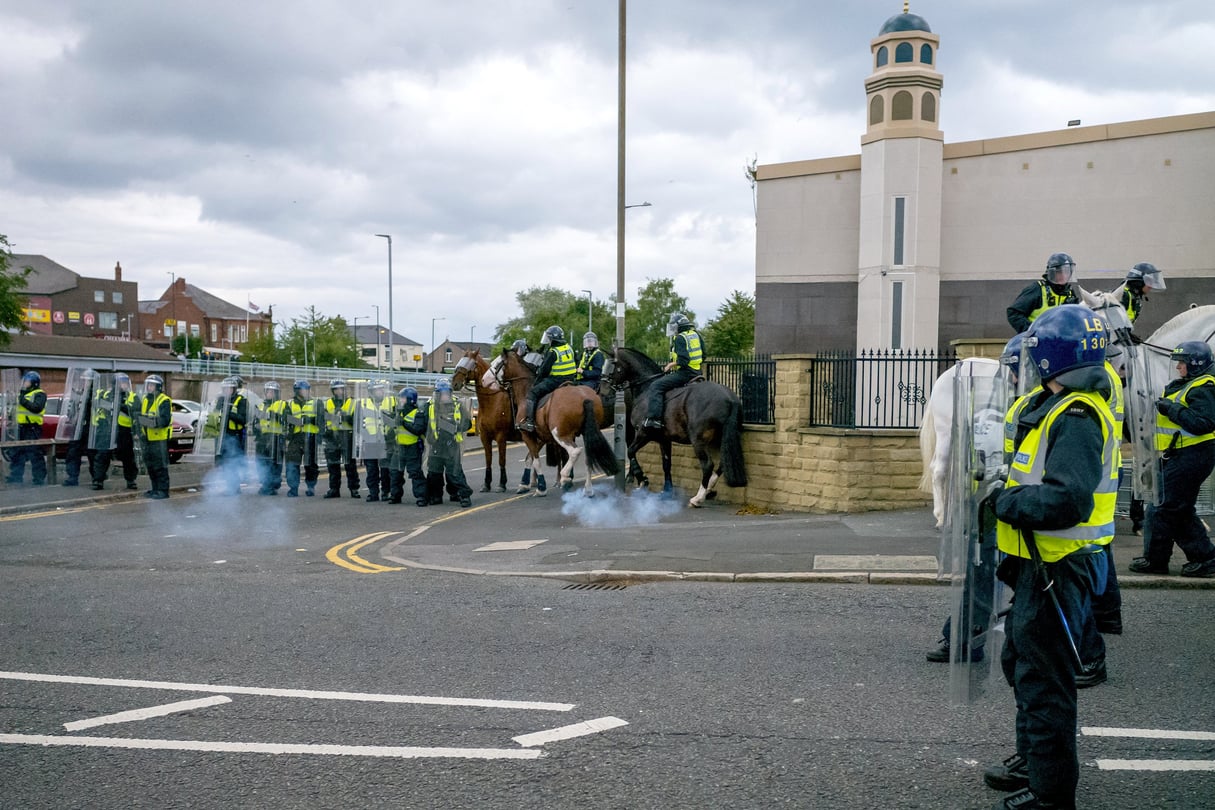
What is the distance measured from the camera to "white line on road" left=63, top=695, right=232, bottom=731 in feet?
17.1

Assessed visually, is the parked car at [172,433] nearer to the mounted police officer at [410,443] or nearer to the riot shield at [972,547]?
the mounted police officer at [410,443]

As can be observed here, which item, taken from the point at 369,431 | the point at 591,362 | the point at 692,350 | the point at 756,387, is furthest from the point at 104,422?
the point at 756,387

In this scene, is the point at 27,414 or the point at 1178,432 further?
the point at 27,414

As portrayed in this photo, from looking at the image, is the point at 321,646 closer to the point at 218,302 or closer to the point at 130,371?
the point at 130,371

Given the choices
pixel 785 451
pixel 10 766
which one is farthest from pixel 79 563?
pixel 785 451

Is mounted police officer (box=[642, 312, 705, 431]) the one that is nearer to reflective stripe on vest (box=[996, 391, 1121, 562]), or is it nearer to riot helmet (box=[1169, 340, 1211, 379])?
riot helmet (box=[1169, 340, 1211, 379])

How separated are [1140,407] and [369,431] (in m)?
11.8

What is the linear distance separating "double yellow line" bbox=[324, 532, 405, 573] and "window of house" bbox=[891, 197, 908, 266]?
44.6 feet

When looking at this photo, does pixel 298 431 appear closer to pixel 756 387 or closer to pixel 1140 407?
pixel 756 387

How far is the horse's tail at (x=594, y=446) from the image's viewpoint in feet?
52.1

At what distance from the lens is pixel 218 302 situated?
126875 millimetres

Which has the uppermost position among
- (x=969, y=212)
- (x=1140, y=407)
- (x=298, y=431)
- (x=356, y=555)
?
(x=969, y=212)

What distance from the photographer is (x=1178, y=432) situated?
8.22 m

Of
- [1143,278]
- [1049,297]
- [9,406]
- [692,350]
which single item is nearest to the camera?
[1049,297]
